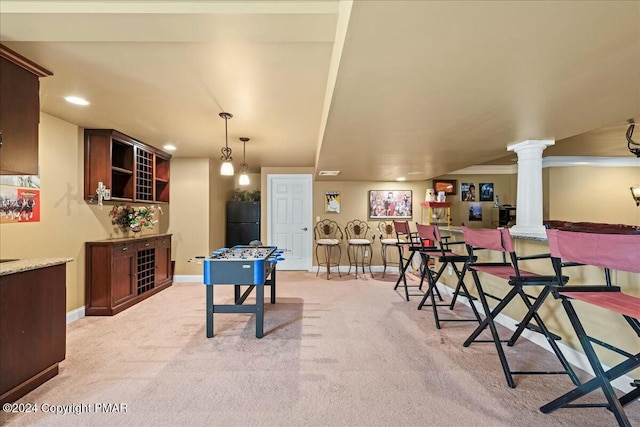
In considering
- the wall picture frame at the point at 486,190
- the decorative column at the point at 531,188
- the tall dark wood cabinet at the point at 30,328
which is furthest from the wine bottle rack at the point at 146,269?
the wall picture frame at the point at 486,190

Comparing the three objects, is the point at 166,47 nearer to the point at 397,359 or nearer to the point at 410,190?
the point at 397,359

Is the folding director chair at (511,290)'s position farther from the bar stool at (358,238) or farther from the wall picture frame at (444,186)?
the wall picture frame at (444,186)

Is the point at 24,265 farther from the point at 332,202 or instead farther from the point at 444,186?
the point at 444,186

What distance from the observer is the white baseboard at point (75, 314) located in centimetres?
324

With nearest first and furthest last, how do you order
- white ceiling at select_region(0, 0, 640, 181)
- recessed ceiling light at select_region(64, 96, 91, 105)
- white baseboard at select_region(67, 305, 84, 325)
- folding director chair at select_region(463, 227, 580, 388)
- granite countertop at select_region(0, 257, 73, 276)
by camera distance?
1. white ceiling at select_region(0, 0, 640, 181)
2. granite countertop at select_region(0, 257, 73, 276)
3. folding director chair at select_region(463, 227, 580, 388)
4. recessed ceiling light at select_region(64, 96, 91, 105)
5. white baseboard at select_region(67, 305, 84, 325)

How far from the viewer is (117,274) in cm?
358

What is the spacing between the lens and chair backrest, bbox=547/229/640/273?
51.8 inches

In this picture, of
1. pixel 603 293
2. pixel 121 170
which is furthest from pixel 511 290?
pixel 121 170

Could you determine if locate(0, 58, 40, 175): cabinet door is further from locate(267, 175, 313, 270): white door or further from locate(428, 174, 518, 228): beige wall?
locate(428, 174, 518, 228): beige wall

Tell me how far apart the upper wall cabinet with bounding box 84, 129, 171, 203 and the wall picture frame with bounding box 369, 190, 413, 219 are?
4058 mm

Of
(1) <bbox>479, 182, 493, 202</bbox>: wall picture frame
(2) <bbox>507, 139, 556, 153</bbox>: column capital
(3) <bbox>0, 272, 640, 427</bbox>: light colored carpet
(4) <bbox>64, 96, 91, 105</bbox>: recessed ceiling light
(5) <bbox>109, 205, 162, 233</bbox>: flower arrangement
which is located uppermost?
(4) <bbox>64, 96, 91, 105</bbox>: recessed ceiling light

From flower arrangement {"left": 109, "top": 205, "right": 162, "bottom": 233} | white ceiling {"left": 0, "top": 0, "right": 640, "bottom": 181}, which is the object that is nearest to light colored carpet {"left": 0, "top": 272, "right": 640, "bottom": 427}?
flower arrangement {"left": 109, "top": 205, "right": 162, "bottom": 233}

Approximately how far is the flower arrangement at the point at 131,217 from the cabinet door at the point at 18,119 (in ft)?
7.19

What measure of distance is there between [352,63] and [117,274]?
3761mm
